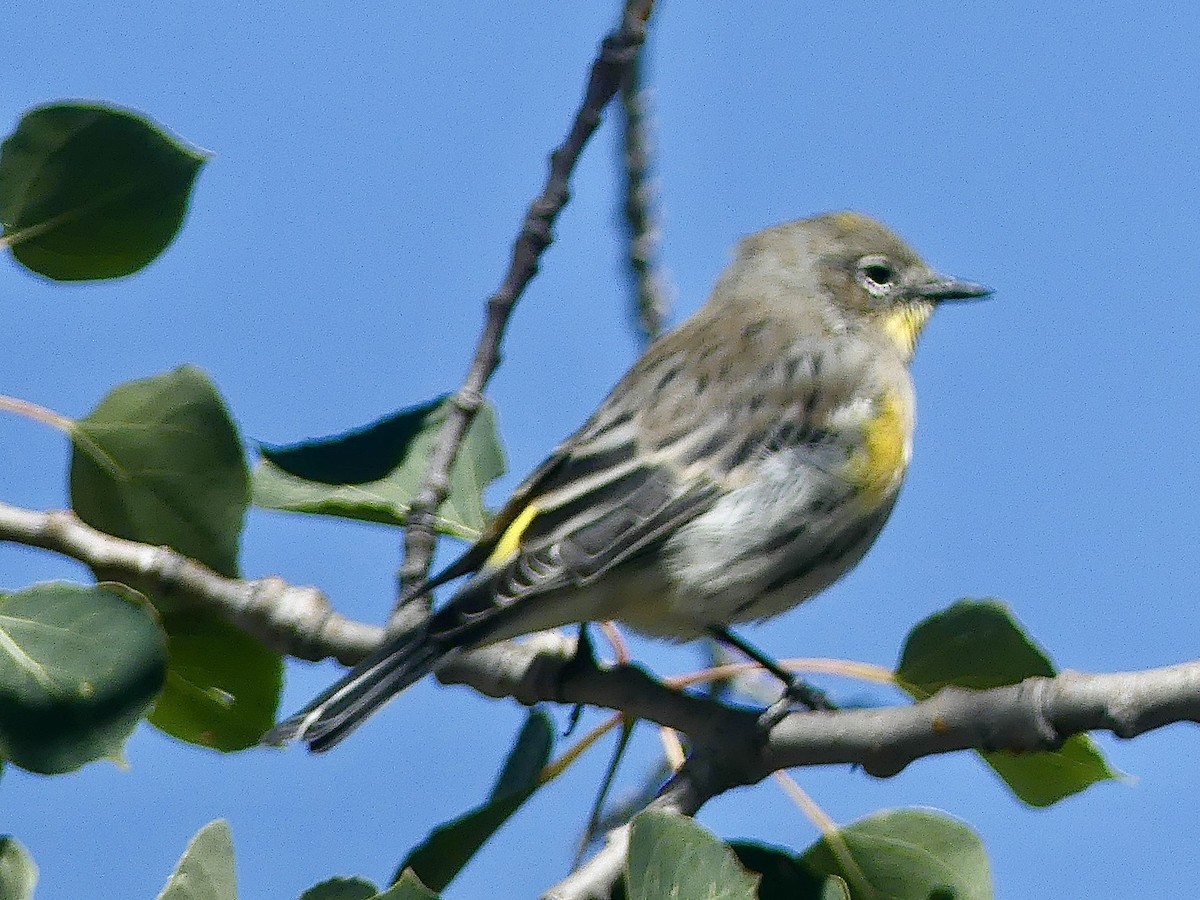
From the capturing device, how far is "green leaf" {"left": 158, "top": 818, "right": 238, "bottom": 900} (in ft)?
5.50

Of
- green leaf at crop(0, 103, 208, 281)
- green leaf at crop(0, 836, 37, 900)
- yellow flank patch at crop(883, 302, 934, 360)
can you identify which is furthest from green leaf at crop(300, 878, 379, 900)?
yellow flank patch at crop(883, 302, 934, 360)

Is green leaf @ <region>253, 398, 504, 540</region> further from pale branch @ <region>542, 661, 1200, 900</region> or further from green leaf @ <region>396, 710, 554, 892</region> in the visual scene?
pale branch @ <region>542, 661, 1200, 900</region>

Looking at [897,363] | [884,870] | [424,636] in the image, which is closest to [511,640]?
[424,636]

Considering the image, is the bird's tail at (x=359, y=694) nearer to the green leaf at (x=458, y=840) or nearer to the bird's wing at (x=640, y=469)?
the bird's wing at (x=640, y=469)

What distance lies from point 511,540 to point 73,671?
966 millimetres

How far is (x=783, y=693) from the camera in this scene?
2.26 m

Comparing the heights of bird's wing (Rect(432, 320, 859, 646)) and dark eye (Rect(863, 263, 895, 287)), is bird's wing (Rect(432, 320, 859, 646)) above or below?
below

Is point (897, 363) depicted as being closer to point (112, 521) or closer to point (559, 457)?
point (559, 457)

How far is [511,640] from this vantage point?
8.59 ft

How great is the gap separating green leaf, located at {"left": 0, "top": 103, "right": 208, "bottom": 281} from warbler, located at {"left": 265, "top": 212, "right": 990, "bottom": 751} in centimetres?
72

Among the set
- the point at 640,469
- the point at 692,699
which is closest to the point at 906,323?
the point at 640,469

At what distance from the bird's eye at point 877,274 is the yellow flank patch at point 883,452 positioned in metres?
0.62

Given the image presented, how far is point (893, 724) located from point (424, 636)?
772mm

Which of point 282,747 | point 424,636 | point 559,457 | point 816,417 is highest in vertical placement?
point 816,417
